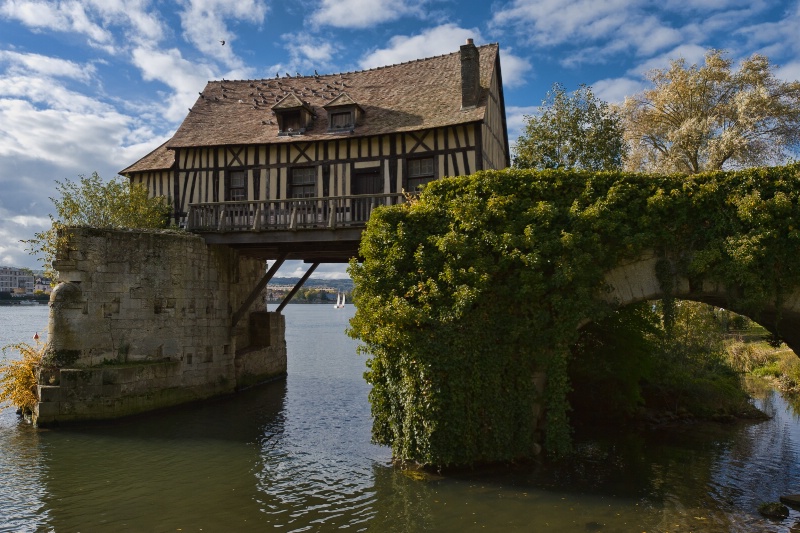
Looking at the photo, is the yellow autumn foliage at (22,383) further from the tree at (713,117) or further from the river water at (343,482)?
the tree at (713,117)

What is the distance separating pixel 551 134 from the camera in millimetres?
19359

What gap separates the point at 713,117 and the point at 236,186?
57.1 ft

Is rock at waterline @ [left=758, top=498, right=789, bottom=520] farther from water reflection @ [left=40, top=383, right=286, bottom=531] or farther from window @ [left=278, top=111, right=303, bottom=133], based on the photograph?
window @ [left=278, top=111, right=303, bottom=133]

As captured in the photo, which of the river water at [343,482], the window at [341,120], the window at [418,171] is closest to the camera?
the river water at [343,482]

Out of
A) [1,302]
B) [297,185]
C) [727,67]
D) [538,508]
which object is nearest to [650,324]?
[538,508]

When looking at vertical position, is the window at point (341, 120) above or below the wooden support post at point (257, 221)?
above

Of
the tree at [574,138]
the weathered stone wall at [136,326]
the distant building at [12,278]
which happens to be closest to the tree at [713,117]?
the tree at [574,138]

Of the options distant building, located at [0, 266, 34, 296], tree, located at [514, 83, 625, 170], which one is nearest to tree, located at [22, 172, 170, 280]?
tree, located at [514, 83, 625, 170]

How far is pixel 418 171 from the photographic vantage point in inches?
632

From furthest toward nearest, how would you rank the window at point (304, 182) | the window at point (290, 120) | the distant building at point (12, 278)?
Answer: the distant building at point (12, 278) → the window at point (290, 120) → the window at point (304, 182)

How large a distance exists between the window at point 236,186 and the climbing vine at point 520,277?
9178 mm

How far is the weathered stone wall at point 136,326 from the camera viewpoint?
44.2ft

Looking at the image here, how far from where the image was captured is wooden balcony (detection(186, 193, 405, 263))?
14.9m

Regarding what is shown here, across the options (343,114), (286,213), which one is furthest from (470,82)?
(286,213)
